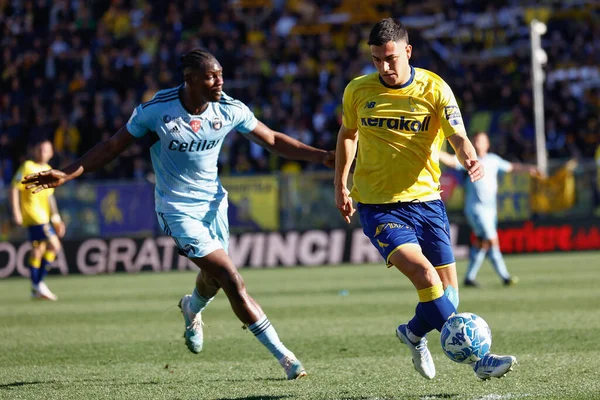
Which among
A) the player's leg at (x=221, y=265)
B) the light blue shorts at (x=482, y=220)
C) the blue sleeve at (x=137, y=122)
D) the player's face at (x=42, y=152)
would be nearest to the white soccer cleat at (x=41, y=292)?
the player's face at (x=42, y=152)

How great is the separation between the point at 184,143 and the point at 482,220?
9.04 meters

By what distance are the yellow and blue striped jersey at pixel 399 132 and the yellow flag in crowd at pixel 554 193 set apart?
1647 centimetres

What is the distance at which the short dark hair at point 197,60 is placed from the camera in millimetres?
7418

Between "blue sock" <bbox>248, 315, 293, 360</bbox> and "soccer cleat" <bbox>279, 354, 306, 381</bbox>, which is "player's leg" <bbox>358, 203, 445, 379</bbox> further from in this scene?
"blue sock" <bbox>248, 315, 293, 360</bbox>

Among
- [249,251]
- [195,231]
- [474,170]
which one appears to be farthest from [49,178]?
[249,251]

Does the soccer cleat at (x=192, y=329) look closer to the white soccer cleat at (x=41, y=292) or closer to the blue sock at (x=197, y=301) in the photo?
the blue sock at (x=197, y=301)

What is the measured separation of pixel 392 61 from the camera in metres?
6.87

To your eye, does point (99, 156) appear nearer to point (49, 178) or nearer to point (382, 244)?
point (49, 178)

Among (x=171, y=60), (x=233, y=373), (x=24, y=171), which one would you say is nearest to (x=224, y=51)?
(x=171, y=60)

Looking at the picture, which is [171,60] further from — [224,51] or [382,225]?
[382,225]

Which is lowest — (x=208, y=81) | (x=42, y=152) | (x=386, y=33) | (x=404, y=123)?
(x=42, y=152)

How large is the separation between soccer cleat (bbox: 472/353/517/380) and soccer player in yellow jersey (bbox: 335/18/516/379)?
0.57 m

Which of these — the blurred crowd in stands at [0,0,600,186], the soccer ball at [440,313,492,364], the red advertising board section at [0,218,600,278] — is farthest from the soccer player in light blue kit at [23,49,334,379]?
the blurred crowd in stands at [0,0,600,186]

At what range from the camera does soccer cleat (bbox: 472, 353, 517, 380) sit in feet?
20.1
